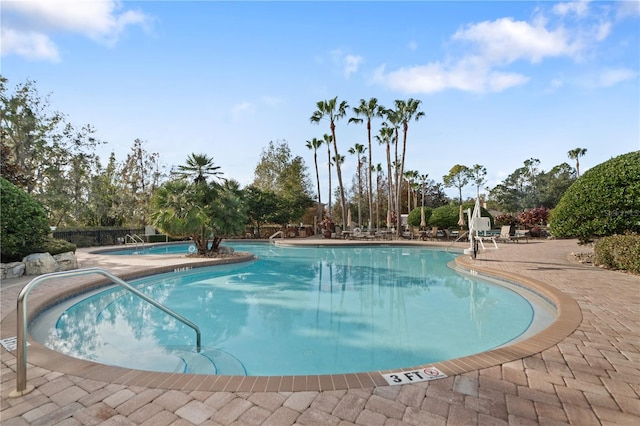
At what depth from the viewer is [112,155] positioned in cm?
2592

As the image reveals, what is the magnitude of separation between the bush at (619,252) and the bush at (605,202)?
0.43 metres

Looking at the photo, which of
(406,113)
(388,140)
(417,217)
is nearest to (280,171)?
(388,140)

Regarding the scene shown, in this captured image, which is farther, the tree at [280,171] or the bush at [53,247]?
the tree at [280,171]

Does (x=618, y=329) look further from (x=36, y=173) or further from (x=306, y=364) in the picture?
(x=36, y=173)

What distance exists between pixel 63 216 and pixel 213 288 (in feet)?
60.9

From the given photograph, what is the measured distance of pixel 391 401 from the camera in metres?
2.35

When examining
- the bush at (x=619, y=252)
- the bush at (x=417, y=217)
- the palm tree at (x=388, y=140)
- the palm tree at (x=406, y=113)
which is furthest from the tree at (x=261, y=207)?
the bush at (x=619, y=252)

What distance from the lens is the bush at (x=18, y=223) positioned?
25.5 ft

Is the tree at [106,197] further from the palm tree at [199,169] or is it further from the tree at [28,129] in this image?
the palm tree at [199,169]

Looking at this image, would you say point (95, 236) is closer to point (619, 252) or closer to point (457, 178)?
point (619, 252)

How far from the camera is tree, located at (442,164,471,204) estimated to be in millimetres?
54969

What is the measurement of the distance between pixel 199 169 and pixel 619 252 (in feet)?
43.2

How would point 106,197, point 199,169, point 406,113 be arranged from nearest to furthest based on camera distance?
1. point 199,169
2. point 106,197
3. point 406,113

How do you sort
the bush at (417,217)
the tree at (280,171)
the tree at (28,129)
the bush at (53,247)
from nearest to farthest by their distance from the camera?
1. the bush at (53,247)
2. the tree at (28,129)
3. the bush at (417,217)
4. the tree at (280,171)
